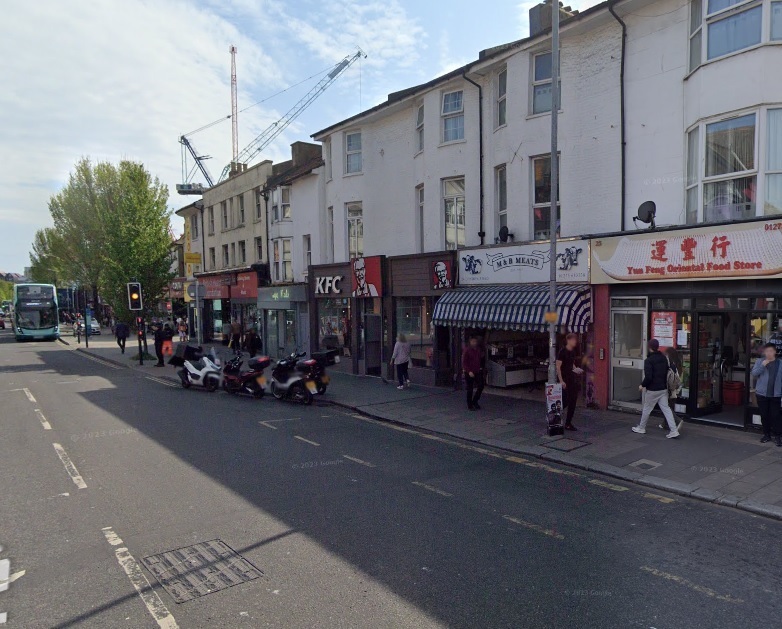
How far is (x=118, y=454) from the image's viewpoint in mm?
9211

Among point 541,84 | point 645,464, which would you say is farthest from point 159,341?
point 645,464

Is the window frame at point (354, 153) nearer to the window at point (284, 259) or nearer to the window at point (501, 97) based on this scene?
the window at point (284, 259)

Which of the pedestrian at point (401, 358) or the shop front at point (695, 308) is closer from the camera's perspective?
the shop front at point (695, 308)

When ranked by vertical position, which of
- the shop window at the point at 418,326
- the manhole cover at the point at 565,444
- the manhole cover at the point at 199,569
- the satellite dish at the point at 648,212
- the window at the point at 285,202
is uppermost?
the window at the point at 285,202

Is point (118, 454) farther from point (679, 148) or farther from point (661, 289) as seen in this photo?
point (679, 148)

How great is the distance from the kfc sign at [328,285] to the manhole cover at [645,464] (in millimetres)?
13314

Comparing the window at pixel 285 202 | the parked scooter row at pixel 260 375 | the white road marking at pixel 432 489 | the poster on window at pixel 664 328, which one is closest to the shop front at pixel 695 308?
the poster on window at pixel 664 328

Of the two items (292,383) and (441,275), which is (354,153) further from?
(292,383)

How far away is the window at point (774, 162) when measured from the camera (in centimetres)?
926

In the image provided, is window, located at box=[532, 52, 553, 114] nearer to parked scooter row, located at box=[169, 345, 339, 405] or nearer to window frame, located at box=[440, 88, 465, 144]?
window frame, located at box=[440, 88, 465, 144]

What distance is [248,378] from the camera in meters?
15.4

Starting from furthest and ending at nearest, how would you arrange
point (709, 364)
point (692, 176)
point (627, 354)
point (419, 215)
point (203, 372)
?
point (419, 215), point (203, 372), point (627, 354), point (709, 364), point (692, 176)

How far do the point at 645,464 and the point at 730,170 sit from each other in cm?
577

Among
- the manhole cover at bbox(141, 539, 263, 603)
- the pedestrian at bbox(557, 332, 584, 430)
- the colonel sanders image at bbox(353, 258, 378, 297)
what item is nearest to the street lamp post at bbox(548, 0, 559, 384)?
the pedestrian at bbox(557, 332, 584, 430)
